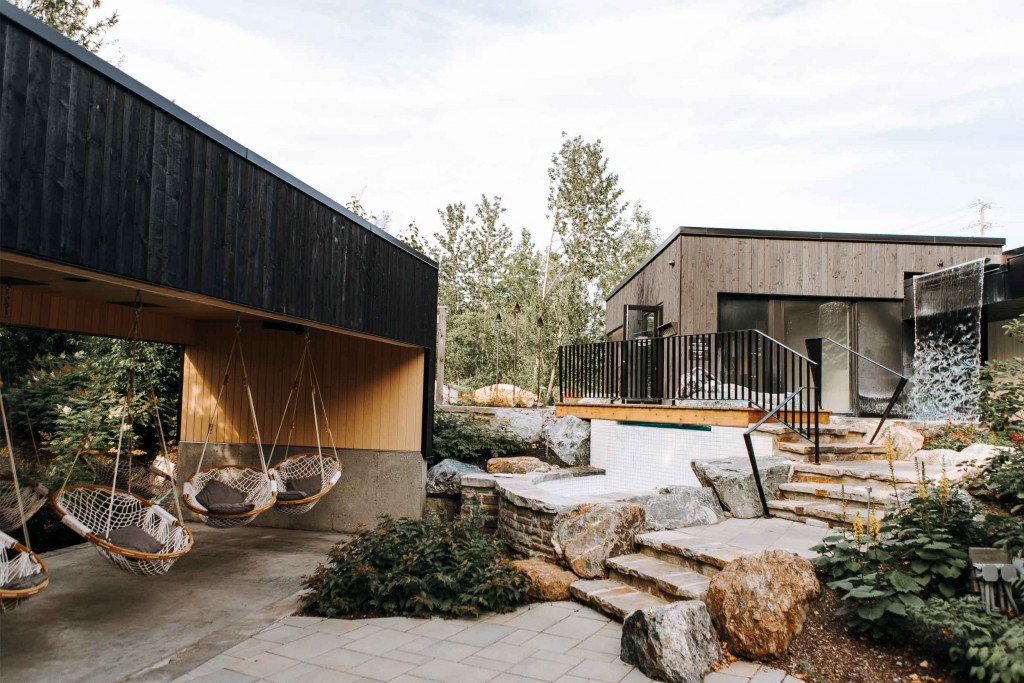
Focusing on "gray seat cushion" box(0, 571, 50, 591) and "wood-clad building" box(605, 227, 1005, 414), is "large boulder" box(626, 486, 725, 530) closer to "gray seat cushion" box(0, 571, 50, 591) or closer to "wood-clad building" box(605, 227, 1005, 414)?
"gray seat cushion" box(0, 571, 50, 591)

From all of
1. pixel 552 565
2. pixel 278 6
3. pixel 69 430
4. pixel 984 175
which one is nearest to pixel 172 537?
pixel 552 565

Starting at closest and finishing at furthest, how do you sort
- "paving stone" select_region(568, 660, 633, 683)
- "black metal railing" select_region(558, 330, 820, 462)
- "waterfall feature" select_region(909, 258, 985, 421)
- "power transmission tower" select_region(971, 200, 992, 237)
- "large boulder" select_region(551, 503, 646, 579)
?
"paving stone" select_region(568, 660, 633, 683), "large boulder" select_region(551, 503, 646, 579), "black metal railing" select_region(558, 330, 820, 462), "waterfall feature" select_region(909, 258, 985, 421), "power transmission tower" select_region(971, 200, 992, 237)

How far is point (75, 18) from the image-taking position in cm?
1159

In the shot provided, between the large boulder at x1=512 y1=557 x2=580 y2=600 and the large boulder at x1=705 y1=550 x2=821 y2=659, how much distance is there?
1.27 meters

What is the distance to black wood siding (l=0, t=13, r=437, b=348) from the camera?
251 cm

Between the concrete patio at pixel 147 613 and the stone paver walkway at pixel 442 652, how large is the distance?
365 millimetres

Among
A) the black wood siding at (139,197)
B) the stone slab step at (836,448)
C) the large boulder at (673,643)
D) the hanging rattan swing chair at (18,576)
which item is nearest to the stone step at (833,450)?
the stone slab step at (836,448)

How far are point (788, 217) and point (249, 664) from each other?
2603 cm

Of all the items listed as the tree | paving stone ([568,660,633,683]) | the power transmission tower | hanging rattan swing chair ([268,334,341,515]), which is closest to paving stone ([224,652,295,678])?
paving stone ([568,660,633,683])

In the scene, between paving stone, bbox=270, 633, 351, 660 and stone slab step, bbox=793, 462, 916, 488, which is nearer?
paving stone, bbox=270, 633, 351, 660

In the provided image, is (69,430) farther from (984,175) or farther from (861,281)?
(984,175)

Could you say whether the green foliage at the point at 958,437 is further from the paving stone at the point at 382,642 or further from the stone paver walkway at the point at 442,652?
the paving stone at the point at 382,642

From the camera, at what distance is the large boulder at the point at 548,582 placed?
4.62 metres

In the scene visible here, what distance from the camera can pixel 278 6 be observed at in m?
8.57
